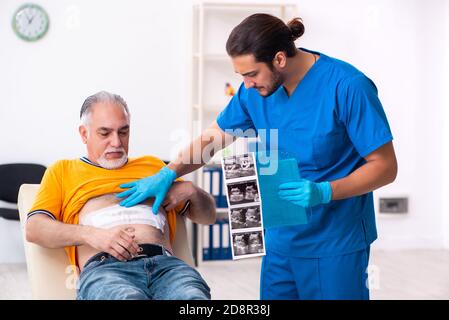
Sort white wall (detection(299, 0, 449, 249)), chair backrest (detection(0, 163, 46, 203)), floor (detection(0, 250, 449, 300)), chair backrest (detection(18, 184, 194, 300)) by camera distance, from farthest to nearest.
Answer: white wall (detection(299, 0, 449, 249)) < chair backrest (detection(0, 163, 46, 203)) < floor (detection(0, 250, 449, 300)) < chair backrest (detection(18, 184, 194, 300))

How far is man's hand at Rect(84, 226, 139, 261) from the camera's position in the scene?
5.60 ft

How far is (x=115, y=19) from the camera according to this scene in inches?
157

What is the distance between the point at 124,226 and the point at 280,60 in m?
0.63

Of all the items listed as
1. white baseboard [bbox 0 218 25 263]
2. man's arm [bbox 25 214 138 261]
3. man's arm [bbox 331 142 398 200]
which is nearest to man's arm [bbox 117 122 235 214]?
man's arm [bbox 25 214 138 261]

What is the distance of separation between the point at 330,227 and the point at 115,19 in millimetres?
2701

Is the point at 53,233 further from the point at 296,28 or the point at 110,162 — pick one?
the point at 296,28

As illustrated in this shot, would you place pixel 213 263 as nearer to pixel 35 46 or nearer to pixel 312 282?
pixel 35 46

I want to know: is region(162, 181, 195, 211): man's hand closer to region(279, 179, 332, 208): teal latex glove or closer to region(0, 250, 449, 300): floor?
region(279, 179, 332, 208): teal latex glove

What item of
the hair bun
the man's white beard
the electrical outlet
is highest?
the hair bun

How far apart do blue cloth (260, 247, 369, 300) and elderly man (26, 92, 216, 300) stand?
0.20m

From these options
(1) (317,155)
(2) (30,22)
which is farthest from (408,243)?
(1) (317,155)

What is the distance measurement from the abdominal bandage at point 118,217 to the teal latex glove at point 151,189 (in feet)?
0.08

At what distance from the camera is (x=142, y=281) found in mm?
1704
